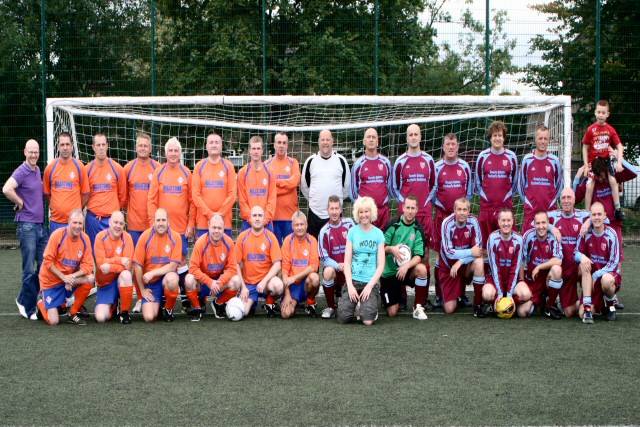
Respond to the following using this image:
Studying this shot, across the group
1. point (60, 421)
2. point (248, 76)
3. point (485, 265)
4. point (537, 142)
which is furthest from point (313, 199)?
point (248, 76)

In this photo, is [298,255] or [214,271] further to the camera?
[298,255]

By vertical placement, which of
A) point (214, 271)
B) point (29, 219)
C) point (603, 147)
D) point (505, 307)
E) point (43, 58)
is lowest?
point (505, 307)

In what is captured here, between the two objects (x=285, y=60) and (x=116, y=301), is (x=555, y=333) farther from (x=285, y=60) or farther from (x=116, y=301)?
(x=285, y=60)

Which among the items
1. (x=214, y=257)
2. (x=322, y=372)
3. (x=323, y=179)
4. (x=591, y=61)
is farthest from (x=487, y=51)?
(x=322, y=372)

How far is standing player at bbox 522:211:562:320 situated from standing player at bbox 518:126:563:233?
0.54 metres

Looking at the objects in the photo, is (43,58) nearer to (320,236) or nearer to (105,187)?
(105,187)

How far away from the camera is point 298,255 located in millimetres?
6410

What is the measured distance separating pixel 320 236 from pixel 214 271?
1005 mm

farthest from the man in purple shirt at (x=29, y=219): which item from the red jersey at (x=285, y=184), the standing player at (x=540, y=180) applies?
the standing player at (x=540, y=180)

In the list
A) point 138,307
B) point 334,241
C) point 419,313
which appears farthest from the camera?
point 138,307

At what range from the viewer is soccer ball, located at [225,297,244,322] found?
6043mm

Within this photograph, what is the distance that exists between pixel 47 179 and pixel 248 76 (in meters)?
5.70

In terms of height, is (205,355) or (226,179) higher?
(226,179)

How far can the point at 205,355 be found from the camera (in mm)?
4836
